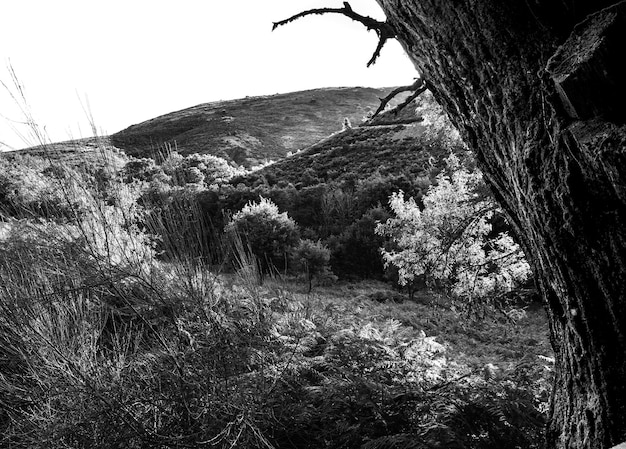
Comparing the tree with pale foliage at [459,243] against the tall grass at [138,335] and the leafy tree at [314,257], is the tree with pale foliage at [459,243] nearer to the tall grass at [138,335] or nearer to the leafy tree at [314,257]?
the tall grass at [138,335]

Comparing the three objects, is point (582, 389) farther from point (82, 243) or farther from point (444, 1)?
point (82, 243)

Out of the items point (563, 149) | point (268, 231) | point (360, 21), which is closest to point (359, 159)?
point (268, 231)

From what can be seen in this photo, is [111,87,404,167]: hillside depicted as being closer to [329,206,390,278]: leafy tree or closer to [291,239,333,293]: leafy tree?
[329,206,390,278]: leafy tree

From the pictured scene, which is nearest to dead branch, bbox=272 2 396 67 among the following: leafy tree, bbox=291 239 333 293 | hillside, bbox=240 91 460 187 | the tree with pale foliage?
the tree with pale foliage

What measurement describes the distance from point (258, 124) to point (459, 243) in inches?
2012

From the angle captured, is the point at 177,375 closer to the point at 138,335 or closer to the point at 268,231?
the point at 138,335

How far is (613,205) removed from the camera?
1095 mm

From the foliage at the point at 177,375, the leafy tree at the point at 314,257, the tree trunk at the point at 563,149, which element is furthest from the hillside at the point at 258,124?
the tree trunk at the point at 563,149

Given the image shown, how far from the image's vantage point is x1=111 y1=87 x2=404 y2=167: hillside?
145 feet

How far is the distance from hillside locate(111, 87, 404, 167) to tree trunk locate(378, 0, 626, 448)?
3949 centimetres

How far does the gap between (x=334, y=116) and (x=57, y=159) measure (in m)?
58.6

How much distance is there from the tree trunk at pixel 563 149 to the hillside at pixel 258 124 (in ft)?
130

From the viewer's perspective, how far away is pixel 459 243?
632 cm

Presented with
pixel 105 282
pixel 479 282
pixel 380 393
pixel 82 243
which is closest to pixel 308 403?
pixel 380 393
